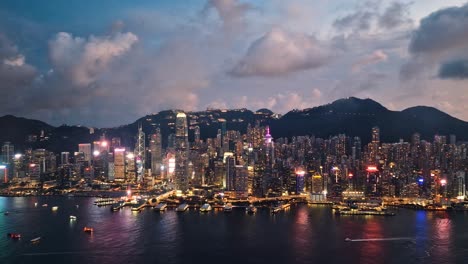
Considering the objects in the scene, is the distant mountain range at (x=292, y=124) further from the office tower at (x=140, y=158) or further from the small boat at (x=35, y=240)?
the small boat at (x=35, y=240)

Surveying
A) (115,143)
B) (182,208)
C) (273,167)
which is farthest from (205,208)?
(115,143)

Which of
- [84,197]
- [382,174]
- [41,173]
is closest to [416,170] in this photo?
[382,174]

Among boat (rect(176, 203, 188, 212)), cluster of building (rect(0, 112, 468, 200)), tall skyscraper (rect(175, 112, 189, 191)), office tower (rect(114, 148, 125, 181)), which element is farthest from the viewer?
office tower (rect(114, 148, 125, 181))

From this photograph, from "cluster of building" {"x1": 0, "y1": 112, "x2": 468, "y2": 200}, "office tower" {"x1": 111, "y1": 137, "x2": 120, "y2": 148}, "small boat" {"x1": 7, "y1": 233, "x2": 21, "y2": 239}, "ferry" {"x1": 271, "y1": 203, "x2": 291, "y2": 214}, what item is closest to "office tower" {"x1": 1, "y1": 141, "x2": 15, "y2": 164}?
"cluster of building" {"x1": 0, "y1": 112, "x2": 468, "y2": 200}

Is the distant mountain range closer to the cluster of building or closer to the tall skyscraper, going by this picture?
the cluster of building

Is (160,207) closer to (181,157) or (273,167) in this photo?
(273,167)

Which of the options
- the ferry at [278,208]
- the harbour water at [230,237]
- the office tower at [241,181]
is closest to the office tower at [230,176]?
the office tower at [241,181]
